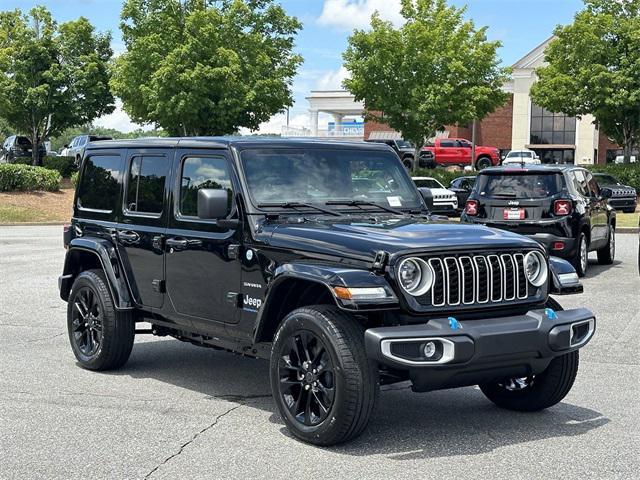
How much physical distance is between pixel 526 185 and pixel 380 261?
9786 mm

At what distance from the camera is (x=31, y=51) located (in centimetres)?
4362

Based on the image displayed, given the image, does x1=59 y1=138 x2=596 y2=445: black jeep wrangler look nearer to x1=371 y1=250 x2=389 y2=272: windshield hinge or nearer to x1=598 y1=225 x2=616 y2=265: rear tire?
x1=371 y1=250 x2=389 y2=272: windshield hinge

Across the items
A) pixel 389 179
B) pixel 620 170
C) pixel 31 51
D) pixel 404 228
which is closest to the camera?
pixel 404 228

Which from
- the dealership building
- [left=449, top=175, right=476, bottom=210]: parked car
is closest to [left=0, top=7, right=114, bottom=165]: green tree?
[left=449, top=175, right=476, bottom=210]: parked car

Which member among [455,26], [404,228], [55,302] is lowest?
[55,302]

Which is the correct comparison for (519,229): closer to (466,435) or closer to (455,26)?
(466,435)

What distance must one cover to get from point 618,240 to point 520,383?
58.0ft

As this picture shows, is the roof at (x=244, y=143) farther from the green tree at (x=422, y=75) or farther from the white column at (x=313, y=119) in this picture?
the white column at (x=313, y=119)

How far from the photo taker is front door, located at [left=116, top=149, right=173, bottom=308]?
7465 mm

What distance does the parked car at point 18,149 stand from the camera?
47.4m

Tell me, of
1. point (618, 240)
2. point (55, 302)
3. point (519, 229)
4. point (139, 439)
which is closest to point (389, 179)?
point (139, 439)

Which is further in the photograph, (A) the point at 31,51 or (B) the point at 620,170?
(A) the point at 31,51

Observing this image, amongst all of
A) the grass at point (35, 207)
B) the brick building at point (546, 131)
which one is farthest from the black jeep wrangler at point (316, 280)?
the brick building at point (546, 131)

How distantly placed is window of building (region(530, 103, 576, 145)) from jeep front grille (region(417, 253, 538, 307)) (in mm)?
69908
